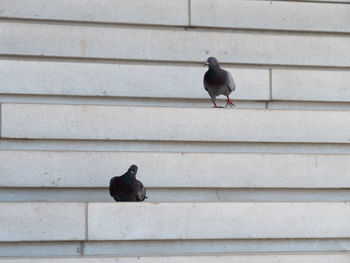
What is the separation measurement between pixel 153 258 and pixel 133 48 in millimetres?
2618

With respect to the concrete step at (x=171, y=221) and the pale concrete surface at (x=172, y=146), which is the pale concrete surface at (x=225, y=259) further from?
the pale concrete surface at (x=172, y=146)

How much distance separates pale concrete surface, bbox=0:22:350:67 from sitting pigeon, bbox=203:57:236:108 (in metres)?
0.50

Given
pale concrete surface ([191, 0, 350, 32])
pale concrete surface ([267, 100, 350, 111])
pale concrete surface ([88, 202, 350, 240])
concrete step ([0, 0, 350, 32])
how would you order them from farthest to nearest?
pale concrete surface ([191, 0, 350, 32]) → pale concrete surface ([267, 100, 350, 111]) → concrete step ([0, 0, 350, 32]) → pale concrete surface ([88, 202, 350, 240])

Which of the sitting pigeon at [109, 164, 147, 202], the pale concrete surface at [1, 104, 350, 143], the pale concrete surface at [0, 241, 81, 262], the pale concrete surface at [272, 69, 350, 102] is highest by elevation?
the pale concrete surface at [272, 69, 350, 102]

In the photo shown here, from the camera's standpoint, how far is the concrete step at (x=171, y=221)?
22.2 ft

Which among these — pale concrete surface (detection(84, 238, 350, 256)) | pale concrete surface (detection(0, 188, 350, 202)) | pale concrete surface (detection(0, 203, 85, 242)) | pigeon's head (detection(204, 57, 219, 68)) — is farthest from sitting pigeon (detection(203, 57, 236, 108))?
pale concrete surface (detection(0, 203, 85, 242))

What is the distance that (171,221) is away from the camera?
6.96m

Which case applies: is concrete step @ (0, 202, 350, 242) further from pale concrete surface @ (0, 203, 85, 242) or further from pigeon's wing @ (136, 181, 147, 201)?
pigeon's wing @ (136, 181, 147, 201)

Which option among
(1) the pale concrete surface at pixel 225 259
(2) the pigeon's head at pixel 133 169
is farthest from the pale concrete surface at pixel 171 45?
(1) the pale concrete surface at pixel 225 259

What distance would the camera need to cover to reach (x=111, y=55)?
27.5 ft

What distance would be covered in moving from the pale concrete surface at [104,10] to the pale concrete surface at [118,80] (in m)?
0.62

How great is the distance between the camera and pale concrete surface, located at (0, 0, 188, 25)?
326 inches

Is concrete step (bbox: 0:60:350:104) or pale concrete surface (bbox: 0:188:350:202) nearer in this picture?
pale concrete surface (bbox: 0:188:350:202)

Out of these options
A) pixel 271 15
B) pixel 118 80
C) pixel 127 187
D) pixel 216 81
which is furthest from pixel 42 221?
pixel 271 15
